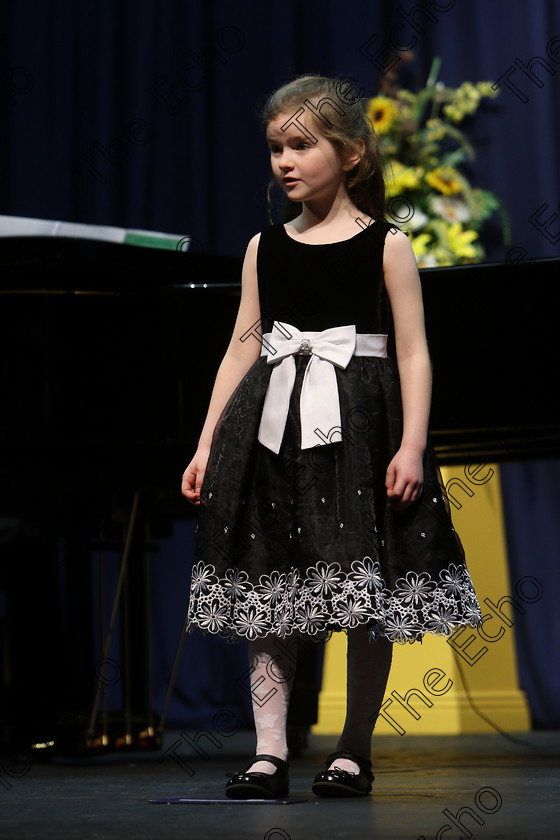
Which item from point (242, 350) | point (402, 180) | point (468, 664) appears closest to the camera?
point (242, 350)

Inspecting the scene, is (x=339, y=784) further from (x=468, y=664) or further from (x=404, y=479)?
(x=468, y=664)

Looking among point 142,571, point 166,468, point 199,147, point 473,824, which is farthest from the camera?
point 199,147

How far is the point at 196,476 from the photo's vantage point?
1.74 metres

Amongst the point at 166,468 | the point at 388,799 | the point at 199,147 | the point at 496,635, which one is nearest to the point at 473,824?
the point at 388,799

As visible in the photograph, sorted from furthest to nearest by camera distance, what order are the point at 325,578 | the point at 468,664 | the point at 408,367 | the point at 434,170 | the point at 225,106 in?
the point at 225,106 < the point at 434,170 < the point at 468,664 < the point at 408,367 < the point at 325,578

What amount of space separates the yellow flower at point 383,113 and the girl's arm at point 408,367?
206cm

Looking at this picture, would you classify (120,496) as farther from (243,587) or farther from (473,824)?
(473,824)

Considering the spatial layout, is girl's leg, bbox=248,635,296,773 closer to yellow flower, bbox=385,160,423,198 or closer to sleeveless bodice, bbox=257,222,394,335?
sleeveless bodice, bbox=257,222,394,335

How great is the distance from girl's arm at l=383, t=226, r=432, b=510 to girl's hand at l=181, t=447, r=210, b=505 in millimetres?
287

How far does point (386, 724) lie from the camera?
11.3 ft

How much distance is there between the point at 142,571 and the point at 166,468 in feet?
1.15

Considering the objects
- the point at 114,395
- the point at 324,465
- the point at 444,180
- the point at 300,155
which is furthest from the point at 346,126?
the point at 444,180

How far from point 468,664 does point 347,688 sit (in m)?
1.85

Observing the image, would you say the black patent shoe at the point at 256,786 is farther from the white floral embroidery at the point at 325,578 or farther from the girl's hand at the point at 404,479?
the girl's hand at the point at 404,479
